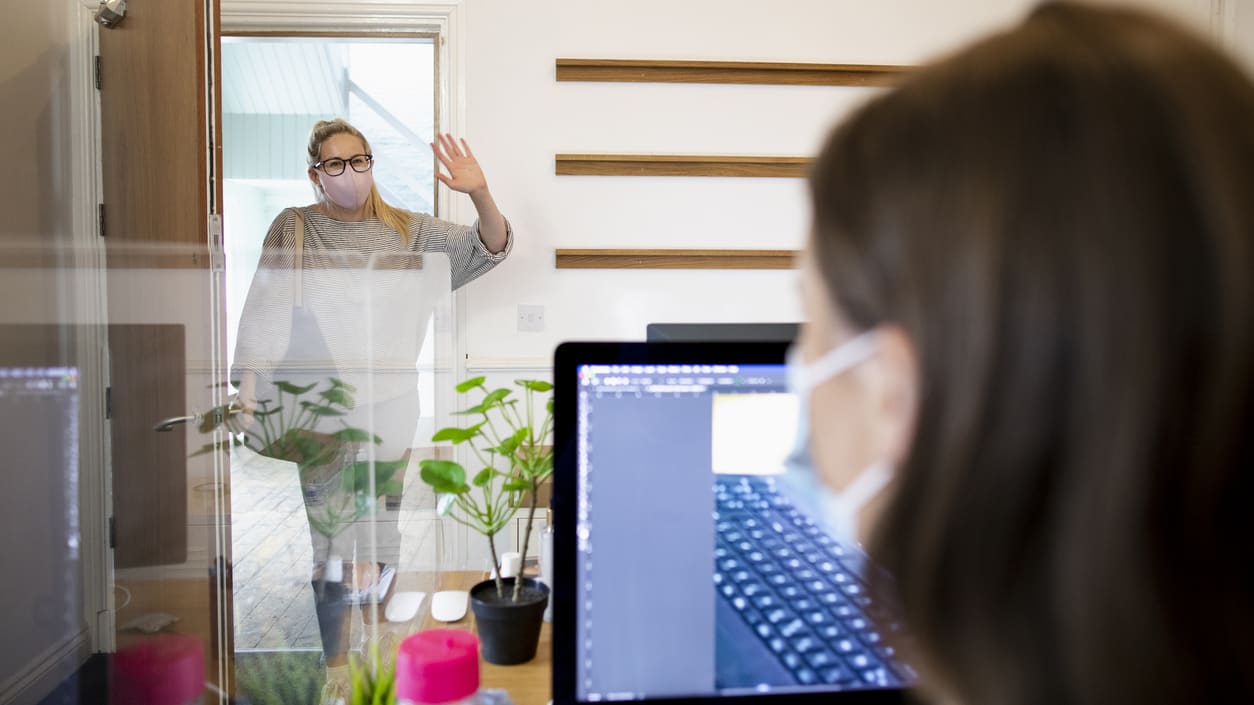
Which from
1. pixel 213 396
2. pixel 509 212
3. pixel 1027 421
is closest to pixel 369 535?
Answer: pixel 213 396

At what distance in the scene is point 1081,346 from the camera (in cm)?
29

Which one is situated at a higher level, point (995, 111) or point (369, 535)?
point (995, 111)

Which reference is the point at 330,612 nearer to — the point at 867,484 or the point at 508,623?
the point at 508,623

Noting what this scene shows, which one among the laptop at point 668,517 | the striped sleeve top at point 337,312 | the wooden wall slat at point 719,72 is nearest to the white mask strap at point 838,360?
the laptop at point 668,517

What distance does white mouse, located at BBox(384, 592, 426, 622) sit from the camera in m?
1.27

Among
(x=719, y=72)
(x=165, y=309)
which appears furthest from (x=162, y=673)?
(x=719, y=72)

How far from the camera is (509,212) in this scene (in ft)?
9.36

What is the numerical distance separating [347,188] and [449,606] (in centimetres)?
179

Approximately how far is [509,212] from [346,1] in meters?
0.90

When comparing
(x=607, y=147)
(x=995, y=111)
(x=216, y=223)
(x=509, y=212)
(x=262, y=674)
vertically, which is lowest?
(x=262, y=674)

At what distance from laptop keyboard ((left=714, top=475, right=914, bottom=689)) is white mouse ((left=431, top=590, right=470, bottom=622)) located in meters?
0.47

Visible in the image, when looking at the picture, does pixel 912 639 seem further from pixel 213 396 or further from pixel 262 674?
pixel 262 674

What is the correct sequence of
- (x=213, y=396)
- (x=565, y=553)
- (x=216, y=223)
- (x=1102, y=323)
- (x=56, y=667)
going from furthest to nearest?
(x=56, y=667) < (x=213, y=396) < (x=216, y=223) < (x=565, y=553) < (x=1102, y=323)

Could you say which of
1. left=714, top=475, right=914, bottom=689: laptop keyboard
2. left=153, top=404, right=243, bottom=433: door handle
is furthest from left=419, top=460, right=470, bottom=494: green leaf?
left=153, top=404, right=243, bottom=433: door handle
